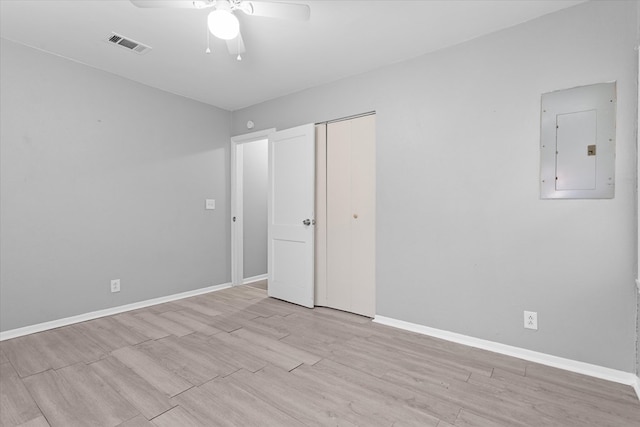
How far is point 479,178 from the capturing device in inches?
99.7

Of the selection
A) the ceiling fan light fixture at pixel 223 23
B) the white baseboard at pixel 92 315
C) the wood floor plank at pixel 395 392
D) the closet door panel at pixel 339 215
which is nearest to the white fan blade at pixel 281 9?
the ceiling fan light fixture at pixel 223 23

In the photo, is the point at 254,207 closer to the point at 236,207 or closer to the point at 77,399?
the point at 236,207

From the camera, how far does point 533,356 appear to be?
2.28 metres

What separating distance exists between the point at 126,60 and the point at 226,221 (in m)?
2.24

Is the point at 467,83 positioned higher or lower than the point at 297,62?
lower

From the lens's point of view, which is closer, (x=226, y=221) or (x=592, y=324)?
(x=592, y=324)

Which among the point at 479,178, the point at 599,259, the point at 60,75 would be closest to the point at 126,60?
the point at 60,75

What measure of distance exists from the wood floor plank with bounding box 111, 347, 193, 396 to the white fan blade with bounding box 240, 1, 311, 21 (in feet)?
7.84

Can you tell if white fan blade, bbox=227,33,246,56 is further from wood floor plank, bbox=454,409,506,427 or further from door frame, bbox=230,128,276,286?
wood floor plank, bbox=454,409,506,427

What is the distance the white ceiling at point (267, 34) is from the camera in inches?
86.7

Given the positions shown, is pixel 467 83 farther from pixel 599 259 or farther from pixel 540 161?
pixel 599 259

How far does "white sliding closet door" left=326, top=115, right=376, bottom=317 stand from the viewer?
10.5ft

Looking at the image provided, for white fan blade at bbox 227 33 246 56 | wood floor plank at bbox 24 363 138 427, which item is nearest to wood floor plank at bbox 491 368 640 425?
wood floor plank at bbox 24 363 138 427

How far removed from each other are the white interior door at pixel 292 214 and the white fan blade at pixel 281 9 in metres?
1.56
